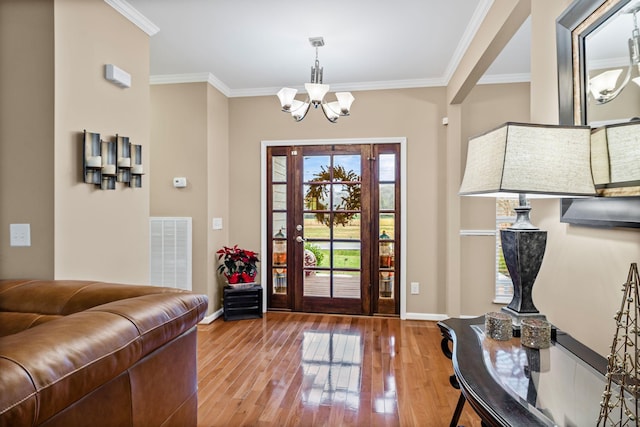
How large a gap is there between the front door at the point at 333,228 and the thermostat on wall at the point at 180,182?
1009mm

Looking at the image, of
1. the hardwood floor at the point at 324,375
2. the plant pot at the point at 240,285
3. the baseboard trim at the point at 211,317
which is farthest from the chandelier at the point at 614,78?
the baseboard trim at the point at 211,317

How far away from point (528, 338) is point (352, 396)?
158 cm

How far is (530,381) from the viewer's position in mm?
927

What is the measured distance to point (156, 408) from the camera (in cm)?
129

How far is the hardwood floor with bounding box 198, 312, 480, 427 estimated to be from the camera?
7.20ft

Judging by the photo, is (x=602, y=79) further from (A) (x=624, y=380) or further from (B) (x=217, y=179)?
(B) (x=217, y=179)

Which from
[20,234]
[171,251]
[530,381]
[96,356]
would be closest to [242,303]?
[171,251]

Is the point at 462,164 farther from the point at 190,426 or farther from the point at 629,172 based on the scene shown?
the point at 190,426

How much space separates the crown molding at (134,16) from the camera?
8.41ft

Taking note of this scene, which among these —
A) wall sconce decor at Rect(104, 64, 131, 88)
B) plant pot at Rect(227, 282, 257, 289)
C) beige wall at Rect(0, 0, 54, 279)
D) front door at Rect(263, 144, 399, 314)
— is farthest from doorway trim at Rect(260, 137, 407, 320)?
beige wall at Rect(0, 0, 54, 279)

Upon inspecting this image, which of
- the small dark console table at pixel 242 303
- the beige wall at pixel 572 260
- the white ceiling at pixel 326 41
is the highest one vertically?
the white ceiling at pixel 326 41

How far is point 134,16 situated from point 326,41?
153cm

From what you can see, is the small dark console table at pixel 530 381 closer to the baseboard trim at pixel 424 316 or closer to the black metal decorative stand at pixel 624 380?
the black metal decorative stand at pixel 624 380

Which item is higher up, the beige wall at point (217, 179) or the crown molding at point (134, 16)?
the crown molding at point (134, 16)
